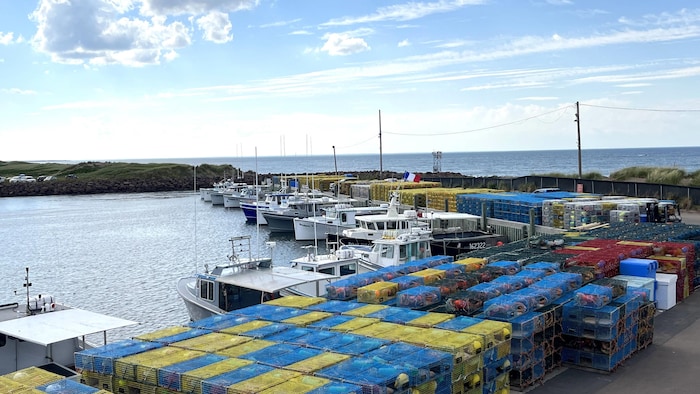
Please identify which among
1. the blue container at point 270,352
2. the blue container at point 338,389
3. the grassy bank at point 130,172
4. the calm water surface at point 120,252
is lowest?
the calm water surface at point 120,252

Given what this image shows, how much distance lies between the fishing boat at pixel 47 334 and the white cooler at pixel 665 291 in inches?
629

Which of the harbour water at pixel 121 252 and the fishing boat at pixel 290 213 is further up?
the fishing boat at pixel 290 213

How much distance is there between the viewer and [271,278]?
21.6 m

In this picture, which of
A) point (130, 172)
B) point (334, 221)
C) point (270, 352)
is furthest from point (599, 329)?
point (130, 172)

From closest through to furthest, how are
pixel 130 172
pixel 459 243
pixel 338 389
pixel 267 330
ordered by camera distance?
pixel 338 389 < pixel 267 330 < pixel 459 243 < pixel 130 172

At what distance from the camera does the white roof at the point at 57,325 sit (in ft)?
48.4

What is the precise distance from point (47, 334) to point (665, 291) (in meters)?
18.0

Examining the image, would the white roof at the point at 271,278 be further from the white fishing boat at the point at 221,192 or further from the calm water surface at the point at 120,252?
the white fishing boat at the point at 221,192

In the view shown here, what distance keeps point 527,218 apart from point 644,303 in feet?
75.4

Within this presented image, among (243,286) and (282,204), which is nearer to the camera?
(243,286)

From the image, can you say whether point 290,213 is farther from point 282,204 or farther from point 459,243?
point 459,243

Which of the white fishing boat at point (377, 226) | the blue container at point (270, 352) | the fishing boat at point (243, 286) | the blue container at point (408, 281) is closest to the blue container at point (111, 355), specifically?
the blue container at point (270, 352)

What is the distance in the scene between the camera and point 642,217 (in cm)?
3556

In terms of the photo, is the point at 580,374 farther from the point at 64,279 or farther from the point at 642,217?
the point at 64,279
